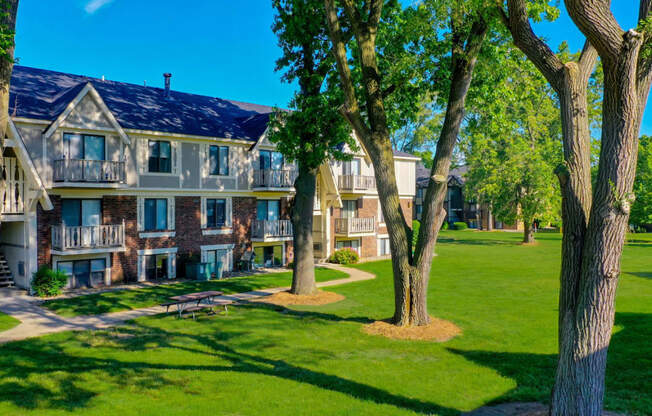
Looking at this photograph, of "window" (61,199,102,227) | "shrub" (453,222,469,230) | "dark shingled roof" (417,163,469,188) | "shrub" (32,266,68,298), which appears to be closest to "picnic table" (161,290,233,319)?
"shrub" (32,266,68,298)

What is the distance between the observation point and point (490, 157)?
46.3m

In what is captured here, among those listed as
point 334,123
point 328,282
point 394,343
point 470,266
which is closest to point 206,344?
point 394,343

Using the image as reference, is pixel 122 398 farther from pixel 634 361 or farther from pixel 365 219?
pixel 365 219

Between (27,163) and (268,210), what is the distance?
1317 centimetres

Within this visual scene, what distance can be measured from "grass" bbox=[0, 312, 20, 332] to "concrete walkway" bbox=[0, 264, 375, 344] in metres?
0.17

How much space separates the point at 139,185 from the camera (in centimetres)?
2323

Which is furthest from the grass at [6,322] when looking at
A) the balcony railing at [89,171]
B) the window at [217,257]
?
the window at [217,257]

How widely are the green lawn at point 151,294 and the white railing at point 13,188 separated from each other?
174 inches

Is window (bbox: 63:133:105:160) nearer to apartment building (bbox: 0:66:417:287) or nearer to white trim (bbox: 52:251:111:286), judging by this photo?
apartment building (bbox: 0:66:417:287)

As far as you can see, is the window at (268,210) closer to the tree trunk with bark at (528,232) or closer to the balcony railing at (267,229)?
the balcony railing at (267,229)

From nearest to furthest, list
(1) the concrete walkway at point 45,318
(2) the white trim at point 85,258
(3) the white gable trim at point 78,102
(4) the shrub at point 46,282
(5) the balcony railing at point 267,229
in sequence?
(1) the concrete walkway at point 45,318, (4) the shrub at point 46,282, (3) the white gable trim at point 78,102, (2) the white trim at point 85,258, (5) the balcony railing at point 267,229

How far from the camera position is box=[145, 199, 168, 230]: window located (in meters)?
23.8

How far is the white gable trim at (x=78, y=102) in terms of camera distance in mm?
19875

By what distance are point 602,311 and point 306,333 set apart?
28.4 feet
